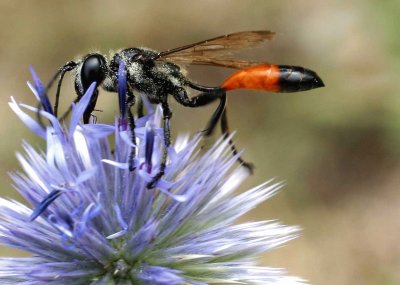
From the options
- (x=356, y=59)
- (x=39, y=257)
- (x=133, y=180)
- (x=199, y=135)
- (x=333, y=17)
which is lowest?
(x=39, y=257)

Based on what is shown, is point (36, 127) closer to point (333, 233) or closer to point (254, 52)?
point (333, 233)

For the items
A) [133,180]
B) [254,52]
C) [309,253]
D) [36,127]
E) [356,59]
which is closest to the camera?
[36,127]

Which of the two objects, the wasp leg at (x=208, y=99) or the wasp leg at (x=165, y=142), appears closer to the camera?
the wasp leg at (x=165, y=142)

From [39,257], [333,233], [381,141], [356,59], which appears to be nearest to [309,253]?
[333,233]

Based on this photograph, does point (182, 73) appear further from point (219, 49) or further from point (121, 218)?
point (121, 218)

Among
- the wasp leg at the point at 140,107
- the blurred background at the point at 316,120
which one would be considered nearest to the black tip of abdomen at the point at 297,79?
the wasp leg at the point at 140,107

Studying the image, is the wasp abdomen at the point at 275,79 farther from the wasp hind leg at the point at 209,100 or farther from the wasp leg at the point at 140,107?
the wasp leg at the point at 140,107
